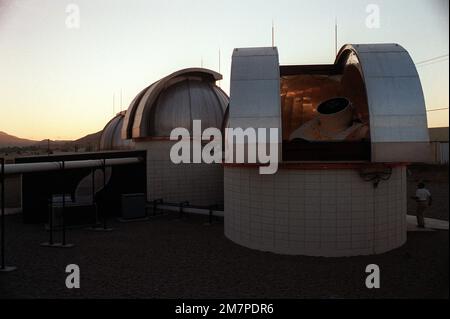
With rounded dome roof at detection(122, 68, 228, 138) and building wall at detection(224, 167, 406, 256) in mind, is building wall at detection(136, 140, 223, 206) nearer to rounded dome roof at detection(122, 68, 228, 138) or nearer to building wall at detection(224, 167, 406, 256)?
rounded dome roof at detection(122, 68, 228, 138)

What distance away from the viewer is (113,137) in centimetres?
2858

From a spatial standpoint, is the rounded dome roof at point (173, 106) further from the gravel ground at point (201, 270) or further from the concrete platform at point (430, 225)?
the concrete platform at point (430, 225)

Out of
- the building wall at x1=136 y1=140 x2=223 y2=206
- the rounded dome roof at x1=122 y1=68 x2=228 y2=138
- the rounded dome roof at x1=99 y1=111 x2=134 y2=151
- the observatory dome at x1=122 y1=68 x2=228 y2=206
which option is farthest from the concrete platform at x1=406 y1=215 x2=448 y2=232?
the rounded dome roof at x1=99 y1=111 x2=134 y2=151

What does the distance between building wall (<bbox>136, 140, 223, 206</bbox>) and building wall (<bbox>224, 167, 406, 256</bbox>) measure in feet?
29.3

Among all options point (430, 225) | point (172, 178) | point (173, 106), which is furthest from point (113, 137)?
point (430, 225)

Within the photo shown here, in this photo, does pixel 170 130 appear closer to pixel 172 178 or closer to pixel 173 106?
pixel 173 106

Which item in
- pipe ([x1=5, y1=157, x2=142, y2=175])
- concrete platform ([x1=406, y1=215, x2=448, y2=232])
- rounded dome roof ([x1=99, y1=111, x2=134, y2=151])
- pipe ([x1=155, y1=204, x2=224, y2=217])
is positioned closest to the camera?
pipe ([x1=5, y1=157, x2=142, y2=175])

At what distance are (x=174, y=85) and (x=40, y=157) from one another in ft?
28.4

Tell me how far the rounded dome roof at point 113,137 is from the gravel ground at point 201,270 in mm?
13483

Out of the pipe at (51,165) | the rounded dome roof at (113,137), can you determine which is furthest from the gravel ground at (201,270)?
the rounded dome roof at (113,137)

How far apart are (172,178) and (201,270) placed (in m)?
10.7

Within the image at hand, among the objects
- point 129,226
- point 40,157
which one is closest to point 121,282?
point 129,226

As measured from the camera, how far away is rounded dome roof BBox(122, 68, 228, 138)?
20531 millimetres

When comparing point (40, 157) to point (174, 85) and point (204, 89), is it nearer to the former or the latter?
point (174, 85)
